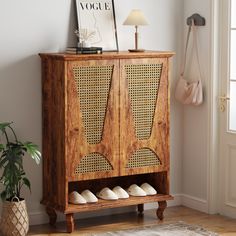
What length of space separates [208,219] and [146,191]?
58 cm

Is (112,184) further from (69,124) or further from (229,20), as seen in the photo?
(229,20)

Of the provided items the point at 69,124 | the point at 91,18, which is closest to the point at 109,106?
the point at 69,124

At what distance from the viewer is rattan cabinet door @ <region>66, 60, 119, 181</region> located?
5.15m

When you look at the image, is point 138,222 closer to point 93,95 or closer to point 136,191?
point 136,191

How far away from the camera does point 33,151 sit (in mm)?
4992

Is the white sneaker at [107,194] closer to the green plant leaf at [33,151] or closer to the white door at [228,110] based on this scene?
the green plant leaf at [33,151]

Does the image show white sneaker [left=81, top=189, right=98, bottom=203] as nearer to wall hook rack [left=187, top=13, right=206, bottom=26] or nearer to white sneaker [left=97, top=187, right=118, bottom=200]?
white sneaker [left=97, top=187, right=118, bottom=200]

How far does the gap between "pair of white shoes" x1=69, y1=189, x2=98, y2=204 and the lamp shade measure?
140 centimetres

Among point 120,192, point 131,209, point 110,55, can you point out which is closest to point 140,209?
point 131,209

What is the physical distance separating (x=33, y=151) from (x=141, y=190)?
107 cm

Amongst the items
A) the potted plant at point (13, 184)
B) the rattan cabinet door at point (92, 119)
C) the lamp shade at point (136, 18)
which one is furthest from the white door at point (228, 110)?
the potted plant at point (13, 184)

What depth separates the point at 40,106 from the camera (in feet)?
17.9

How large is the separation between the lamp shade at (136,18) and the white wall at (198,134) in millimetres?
606

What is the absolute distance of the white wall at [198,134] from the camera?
19.0 feet
